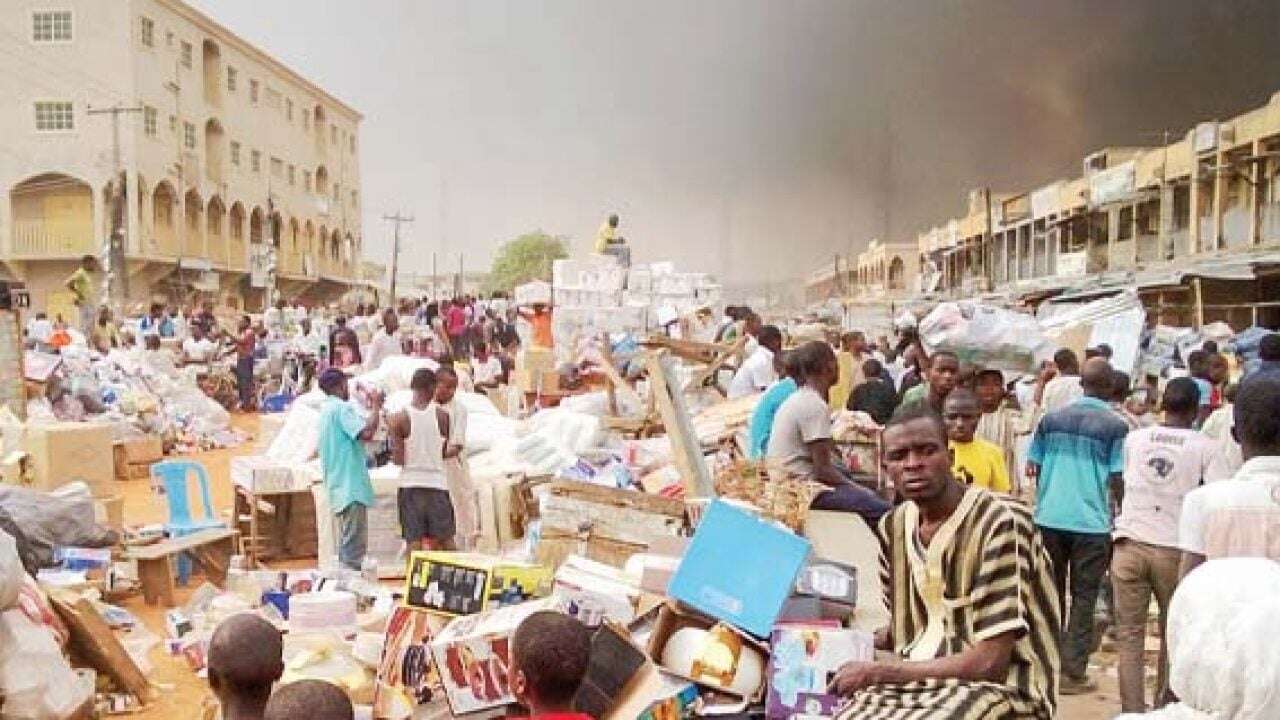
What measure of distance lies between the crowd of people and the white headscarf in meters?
0.13

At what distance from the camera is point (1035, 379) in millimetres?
10031

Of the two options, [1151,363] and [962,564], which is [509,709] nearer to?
[962,564]

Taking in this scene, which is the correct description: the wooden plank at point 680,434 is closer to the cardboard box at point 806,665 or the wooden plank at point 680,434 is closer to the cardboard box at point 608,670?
the cardboard box at point 806,665

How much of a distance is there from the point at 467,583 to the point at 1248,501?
9.04ft

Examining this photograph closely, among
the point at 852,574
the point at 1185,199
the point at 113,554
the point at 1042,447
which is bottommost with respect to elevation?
the point at 113,554

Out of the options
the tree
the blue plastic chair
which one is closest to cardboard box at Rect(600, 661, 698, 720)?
the blue plastic chair

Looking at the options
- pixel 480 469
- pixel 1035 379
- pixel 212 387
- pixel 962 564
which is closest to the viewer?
→ pixel 962 564

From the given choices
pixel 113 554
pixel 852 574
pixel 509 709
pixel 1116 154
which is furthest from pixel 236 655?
pixel 1116 154

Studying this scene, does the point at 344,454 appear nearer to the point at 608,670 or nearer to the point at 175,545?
the point at 175,545

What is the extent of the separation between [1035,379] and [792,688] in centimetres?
673

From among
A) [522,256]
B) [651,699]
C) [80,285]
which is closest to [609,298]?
[80,285]

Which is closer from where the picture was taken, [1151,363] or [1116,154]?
[1151,363]

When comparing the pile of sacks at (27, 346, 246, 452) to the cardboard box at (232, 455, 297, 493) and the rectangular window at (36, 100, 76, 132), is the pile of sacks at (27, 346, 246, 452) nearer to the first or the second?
the cardboard box at (232, 455, 297, 493)

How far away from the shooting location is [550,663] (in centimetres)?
274
